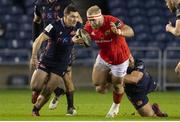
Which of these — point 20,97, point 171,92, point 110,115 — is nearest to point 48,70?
point 110,115

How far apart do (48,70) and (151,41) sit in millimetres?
11809

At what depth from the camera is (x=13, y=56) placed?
24.9 meters

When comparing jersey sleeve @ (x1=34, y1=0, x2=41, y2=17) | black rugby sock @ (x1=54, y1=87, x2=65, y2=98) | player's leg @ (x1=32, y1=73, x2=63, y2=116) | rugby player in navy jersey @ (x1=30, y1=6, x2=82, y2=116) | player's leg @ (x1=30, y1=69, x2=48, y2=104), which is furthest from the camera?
jersey sleeve @ (x1=34, y1=0, x2=41, y2=17)

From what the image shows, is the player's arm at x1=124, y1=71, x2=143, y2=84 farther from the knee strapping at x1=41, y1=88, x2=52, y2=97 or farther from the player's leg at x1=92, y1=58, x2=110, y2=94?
the knee strapping at x1=41, y1=88, x2=52, y2=97

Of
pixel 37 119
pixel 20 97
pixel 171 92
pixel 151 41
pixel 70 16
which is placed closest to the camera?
pixel 37 119

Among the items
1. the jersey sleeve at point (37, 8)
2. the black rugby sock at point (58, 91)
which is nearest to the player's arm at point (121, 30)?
the black rugby sock at point (58, 91)

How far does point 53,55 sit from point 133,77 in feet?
4.75

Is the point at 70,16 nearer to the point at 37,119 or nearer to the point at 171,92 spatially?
the point at 37,119

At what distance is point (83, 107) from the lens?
17703 millimetres

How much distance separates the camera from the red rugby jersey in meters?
14.5

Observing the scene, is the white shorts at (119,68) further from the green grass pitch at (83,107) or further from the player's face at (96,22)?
the player's face at (96,22)

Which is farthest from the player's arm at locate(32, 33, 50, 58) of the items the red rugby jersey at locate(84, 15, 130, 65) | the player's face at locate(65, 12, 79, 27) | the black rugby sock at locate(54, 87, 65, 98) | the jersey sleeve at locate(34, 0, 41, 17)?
the jersey sleeve at locate(34, 0, 41, 17)

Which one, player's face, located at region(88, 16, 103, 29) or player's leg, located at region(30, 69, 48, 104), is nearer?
player's face, located at region(88, 16, 103, 29)

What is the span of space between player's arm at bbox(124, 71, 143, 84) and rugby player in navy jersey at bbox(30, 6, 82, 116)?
1.11 meters
